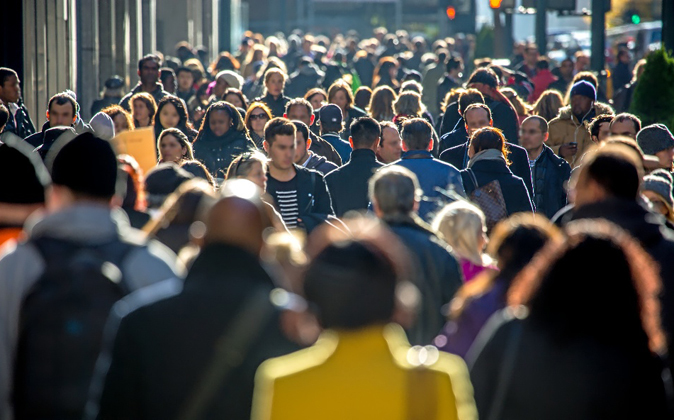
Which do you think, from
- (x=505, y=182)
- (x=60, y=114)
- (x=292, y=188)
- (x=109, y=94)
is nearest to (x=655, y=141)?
(x=505, y=182)

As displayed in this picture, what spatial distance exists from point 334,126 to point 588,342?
892cm

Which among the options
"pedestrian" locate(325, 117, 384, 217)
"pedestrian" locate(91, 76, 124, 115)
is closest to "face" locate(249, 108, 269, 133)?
"pedestrian" locate(325, 117, 384, 217)

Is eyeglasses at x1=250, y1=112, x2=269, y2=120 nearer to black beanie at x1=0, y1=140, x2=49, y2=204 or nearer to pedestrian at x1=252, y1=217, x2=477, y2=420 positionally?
black beanie at x1=0, y1=140, x2=49, y2=204

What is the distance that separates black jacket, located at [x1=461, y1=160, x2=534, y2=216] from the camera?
9.48m

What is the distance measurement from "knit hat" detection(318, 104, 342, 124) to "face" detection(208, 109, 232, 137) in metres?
1.11

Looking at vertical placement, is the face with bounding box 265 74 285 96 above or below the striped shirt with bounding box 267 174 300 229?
above

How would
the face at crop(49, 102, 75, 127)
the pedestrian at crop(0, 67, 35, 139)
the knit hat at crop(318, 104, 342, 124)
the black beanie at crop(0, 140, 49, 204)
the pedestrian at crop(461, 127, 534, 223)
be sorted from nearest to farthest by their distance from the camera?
the black beanie at crop(0, 140, 49, 204) → the pedestrian at crop(461, 127, 534, 223) → the face at crop(49, 102, 75, 127) → the pedestrian at crop(0, 67, 35, 139) → the knit hat at crop(318, 104, 342, 124)

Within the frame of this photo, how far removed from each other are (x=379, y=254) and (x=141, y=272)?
1313 millimetres

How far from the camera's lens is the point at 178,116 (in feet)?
42.3

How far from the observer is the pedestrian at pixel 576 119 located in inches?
493

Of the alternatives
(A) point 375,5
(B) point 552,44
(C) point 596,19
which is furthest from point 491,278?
(A) point 375,5

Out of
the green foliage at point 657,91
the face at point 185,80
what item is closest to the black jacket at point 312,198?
the green foliage at point 657,91

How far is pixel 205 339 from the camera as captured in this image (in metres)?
3.97

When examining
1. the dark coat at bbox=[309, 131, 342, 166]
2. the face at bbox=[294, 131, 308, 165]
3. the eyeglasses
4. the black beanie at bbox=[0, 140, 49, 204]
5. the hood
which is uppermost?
the black beanie at bbox=[0, 140, 49, 204]
